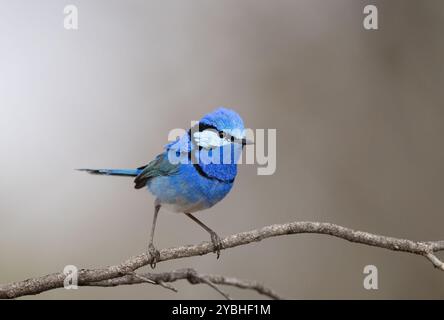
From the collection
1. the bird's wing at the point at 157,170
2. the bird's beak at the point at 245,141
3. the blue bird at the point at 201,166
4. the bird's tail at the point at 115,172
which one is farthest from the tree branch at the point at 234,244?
the bird's tail at the point at 115,172

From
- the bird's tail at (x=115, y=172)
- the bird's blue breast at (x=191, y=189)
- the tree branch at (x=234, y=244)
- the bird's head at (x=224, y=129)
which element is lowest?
the tree branch at (x=234, y=244)

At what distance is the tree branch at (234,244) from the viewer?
1.94m

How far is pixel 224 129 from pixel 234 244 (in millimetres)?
770

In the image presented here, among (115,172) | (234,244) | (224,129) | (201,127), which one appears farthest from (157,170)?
(234,244)

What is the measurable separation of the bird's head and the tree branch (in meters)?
0.73

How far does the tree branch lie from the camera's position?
1939 millimetres

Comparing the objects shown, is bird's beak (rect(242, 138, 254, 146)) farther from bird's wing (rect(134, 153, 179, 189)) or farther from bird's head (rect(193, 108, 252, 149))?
bird's wing (rect(134, 153, 179, 189))

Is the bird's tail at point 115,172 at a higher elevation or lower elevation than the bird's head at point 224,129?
lower

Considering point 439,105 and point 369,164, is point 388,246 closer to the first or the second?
point 369,164

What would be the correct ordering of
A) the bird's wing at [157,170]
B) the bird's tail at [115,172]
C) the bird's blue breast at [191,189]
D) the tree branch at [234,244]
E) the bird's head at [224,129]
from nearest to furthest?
the tree branch at [234,244], the bird's head at [224,129], the bird's blue breast at [191,189], the bird's wing at [157,170], the bird's tail at [115,172]

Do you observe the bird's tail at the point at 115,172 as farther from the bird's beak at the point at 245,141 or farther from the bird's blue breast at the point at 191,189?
the bird's beak at the point at 245,141

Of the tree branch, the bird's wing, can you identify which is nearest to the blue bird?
the bird's wing

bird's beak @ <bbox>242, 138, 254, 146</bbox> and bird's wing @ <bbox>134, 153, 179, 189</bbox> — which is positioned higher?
bird's beak @ <bbox>242, 138, 254, 146</bbox>

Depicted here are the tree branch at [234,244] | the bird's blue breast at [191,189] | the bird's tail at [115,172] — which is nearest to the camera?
the tree branch at [234,244]
